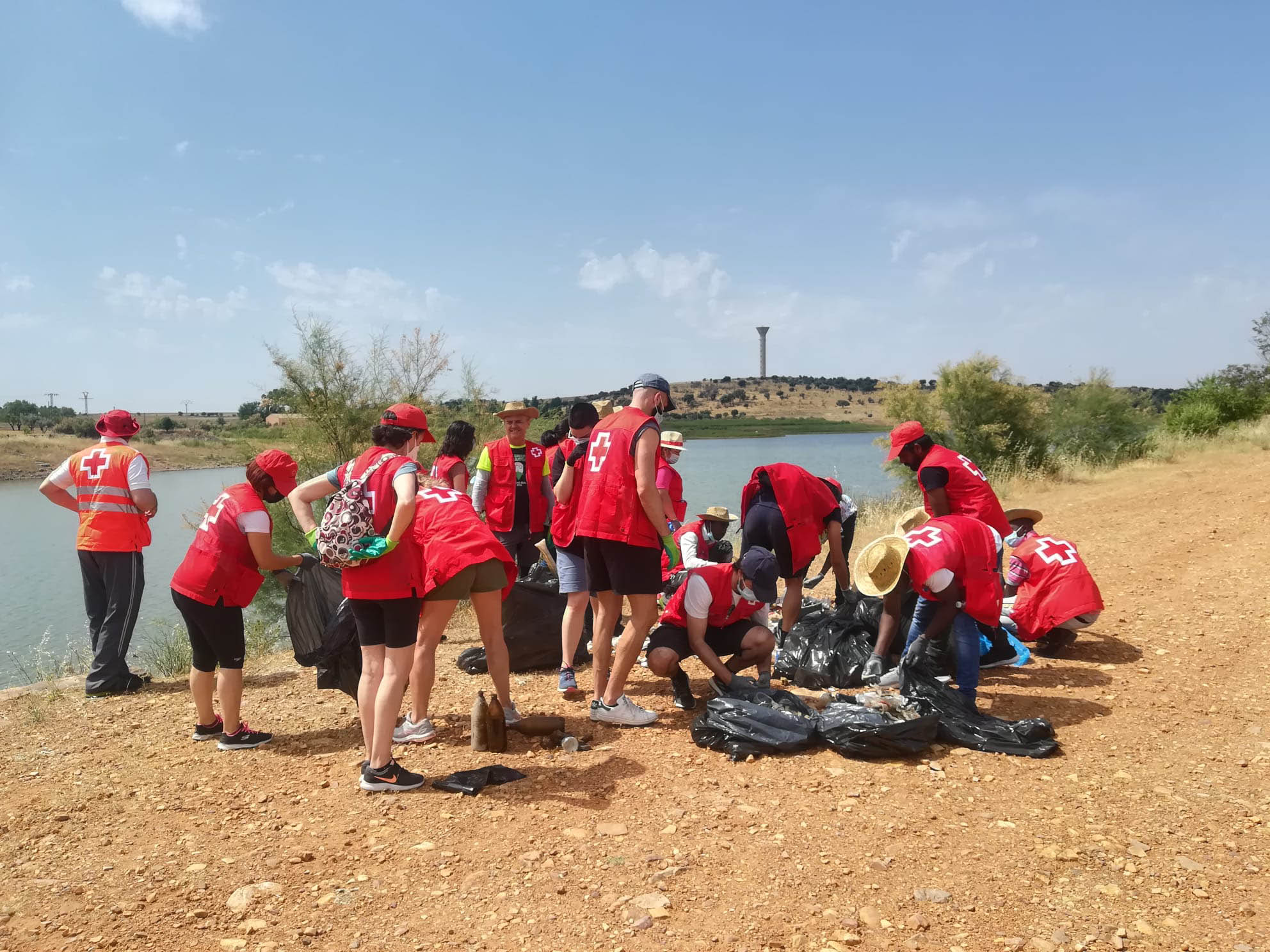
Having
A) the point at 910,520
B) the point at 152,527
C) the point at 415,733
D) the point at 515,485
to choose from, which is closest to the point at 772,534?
the point at 910,520

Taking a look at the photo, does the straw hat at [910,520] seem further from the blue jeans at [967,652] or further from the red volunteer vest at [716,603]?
the red volunteer vest at [716,603]

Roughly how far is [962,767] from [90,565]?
5.57m

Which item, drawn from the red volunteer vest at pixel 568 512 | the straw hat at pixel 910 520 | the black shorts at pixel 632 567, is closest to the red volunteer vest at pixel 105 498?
the red volunteer vest at pixel 568 512

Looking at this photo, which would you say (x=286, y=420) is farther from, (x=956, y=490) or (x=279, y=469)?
(x=956, y=490)

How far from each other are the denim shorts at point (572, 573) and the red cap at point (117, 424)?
3.13 m

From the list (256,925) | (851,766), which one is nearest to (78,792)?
(256,925)

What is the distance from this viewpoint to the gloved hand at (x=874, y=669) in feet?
16.0

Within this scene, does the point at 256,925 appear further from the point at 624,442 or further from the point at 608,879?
the point at 624,442

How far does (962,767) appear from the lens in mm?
3713

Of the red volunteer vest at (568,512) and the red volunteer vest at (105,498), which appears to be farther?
the red volunteer vest at (105,498)

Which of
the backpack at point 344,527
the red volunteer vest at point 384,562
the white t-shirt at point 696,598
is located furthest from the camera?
the white t-shirt at point 696,598

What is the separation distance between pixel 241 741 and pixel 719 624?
2658 mm

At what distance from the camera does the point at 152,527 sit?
22.8m

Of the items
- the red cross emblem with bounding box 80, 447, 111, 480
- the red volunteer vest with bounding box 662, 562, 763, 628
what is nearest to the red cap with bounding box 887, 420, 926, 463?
the red volunteer vest with bounding box 662, 562, 763, 628
